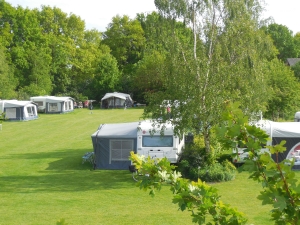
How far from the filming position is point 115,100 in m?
45.9

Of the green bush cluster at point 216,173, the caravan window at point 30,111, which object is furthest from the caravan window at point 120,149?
the caravan window at point 30,111

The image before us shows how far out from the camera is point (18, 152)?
63.6ft

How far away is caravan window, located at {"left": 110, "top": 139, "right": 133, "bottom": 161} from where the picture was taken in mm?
15502

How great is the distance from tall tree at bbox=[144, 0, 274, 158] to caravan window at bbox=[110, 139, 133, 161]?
2.45m

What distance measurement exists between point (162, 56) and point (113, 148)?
3.97m

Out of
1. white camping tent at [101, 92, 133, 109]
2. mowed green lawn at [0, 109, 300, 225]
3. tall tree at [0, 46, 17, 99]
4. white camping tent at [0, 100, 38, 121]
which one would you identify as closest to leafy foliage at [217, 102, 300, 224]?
mowed green lawn at [0, 109, 300, 225]

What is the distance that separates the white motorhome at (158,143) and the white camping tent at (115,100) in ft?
100

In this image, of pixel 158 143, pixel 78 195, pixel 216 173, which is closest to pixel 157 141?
pixel 158 143

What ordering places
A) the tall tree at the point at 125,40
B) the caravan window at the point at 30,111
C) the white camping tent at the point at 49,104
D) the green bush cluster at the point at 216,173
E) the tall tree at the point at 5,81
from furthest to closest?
the tall tree at the point at 125,40, the white camping tent at the point at 49,104, the tall tree at the point at 5,81, the caravan window at the point at 30,111, the green bush cluster at the point at 216,173

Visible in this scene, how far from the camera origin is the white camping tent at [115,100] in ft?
149

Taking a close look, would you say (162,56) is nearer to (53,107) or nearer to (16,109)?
(16,109)

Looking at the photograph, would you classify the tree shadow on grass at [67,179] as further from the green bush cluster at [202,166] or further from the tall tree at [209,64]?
the tall tree at [209,64]

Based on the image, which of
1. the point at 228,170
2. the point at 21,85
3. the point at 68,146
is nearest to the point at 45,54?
the point at 21,85

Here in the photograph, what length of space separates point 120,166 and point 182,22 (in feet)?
18.1
